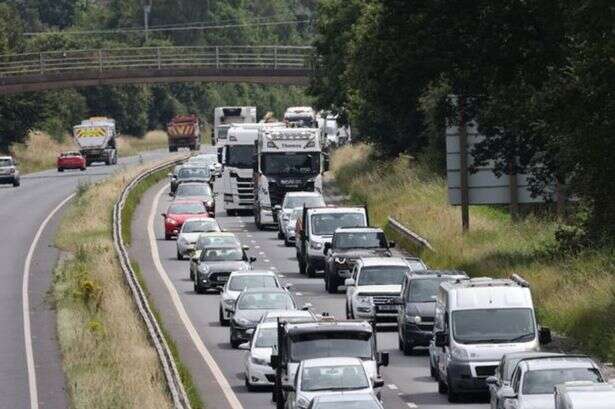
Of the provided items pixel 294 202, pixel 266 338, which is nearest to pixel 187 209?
pixel 294 202

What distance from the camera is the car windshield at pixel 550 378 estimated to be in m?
27.0

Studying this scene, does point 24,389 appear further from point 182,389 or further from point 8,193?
point 8,193

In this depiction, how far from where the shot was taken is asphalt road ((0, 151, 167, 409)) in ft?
130

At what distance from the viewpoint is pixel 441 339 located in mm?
33438

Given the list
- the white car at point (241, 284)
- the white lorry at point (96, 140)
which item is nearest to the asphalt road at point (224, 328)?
the white car at point (241, 284)

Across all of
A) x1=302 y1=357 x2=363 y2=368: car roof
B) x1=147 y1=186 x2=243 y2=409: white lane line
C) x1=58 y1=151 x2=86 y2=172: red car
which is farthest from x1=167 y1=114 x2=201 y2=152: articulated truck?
x1=302 y1=357 x2=363 y2=368: car roof

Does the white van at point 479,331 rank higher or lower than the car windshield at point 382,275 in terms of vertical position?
higher

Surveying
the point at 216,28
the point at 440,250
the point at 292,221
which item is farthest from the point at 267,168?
the point at 216,28

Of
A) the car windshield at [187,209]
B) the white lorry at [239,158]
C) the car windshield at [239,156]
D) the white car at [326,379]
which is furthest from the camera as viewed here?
the white lorry at [239,158]

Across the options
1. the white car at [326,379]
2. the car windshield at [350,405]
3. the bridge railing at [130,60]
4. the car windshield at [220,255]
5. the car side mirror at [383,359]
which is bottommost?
the car windshield at [220,255]

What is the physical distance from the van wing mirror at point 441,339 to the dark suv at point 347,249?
17301 mm

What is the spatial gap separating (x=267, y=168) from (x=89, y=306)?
19863mm

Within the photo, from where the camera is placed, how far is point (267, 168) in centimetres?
7125

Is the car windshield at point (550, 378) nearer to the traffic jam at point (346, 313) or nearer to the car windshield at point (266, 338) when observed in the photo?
the traffic jam at point (346, 313)
